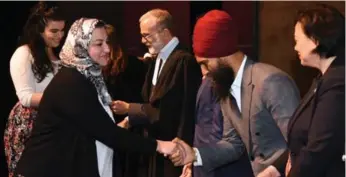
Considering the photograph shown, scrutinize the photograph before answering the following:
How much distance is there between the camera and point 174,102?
15.6ft

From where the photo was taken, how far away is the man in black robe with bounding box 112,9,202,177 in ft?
15.6

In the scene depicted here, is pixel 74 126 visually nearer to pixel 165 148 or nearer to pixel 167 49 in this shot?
pixel 165 148

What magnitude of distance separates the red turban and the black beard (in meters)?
0.06

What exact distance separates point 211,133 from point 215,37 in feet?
1.56

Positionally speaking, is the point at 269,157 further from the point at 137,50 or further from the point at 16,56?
the point at 137,50

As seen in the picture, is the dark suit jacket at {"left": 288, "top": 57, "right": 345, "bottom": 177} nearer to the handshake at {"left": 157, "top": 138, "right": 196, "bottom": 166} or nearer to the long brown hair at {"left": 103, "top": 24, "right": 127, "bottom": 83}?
the handshake at {"left": 157, "top": 138, "right": 196, "bottom": 166}

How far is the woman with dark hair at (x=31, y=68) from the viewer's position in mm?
4707

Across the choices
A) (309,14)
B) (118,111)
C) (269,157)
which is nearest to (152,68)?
(118,111)

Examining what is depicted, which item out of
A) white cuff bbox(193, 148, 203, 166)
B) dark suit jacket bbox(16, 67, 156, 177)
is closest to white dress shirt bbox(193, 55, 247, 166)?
white cuff bbox(193, 148, 203, 166)

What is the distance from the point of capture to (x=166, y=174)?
4988mm

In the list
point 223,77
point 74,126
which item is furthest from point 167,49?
point 74,126

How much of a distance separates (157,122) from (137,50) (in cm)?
151

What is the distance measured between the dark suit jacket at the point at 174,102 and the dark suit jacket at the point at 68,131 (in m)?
1.10

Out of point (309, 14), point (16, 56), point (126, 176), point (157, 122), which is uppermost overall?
point (309, 14)
